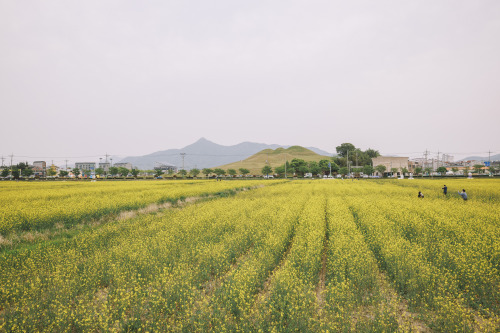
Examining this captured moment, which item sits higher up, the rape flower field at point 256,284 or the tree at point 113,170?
the tree at point 113,170

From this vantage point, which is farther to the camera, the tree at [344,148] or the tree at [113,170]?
the tree at [344,148]

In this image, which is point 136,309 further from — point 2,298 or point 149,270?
point 2,298

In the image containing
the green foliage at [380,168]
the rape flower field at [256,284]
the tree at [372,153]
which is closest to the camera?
the rape flower field at [256,284]

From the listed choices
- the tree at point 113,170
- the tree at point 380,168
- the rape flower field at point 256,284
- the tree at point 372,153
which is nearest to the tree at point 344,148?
the tree at point 372,153

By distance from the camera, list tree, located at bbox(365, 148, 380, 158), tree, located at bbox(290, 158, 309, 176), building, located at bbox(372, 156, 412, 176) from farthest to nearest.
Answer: tree, located at bbox(365, 148, 380, 158) < building, located at bbox(372, 156, 412, 176) < tree, located at bbox(290, 158, 309, 176)

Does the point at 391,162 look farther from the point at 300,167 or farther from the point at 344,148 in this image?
the point at 300,167

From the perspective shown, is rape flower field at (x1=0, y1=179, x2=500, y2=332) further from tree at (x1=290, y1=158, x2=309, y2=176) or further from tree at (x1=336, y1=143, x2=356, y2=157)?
tree at (x1=336, y1=143, x2=356, y2=157)

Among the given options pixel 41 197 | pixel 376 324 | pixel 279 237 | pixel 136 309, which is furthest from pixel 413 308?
pixel 41 197

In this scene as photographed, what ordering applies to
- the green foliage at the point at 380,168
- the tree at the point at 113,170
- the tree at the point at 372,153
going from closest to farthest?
1. the green foliage at the point at 380,168
2. the tree at the point at 113,170
3. the tree at the point at 372,153

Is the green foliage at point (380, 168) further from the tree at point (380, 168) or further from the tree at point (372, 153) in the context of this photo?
the tree at point (372, 153)

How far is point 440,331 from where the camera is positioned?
5562 millimetres

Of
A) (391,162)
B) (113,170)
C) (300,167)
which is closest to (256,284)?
(300,167)

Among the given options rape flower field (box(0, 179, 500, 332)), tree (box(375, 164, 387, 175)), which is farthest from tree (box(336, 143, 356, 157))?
rape flower field (box(0, 179, 500, 332))

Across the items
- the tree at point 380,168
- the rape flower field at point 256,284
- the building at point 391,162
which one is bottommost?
the rape flower field at point 256,284
